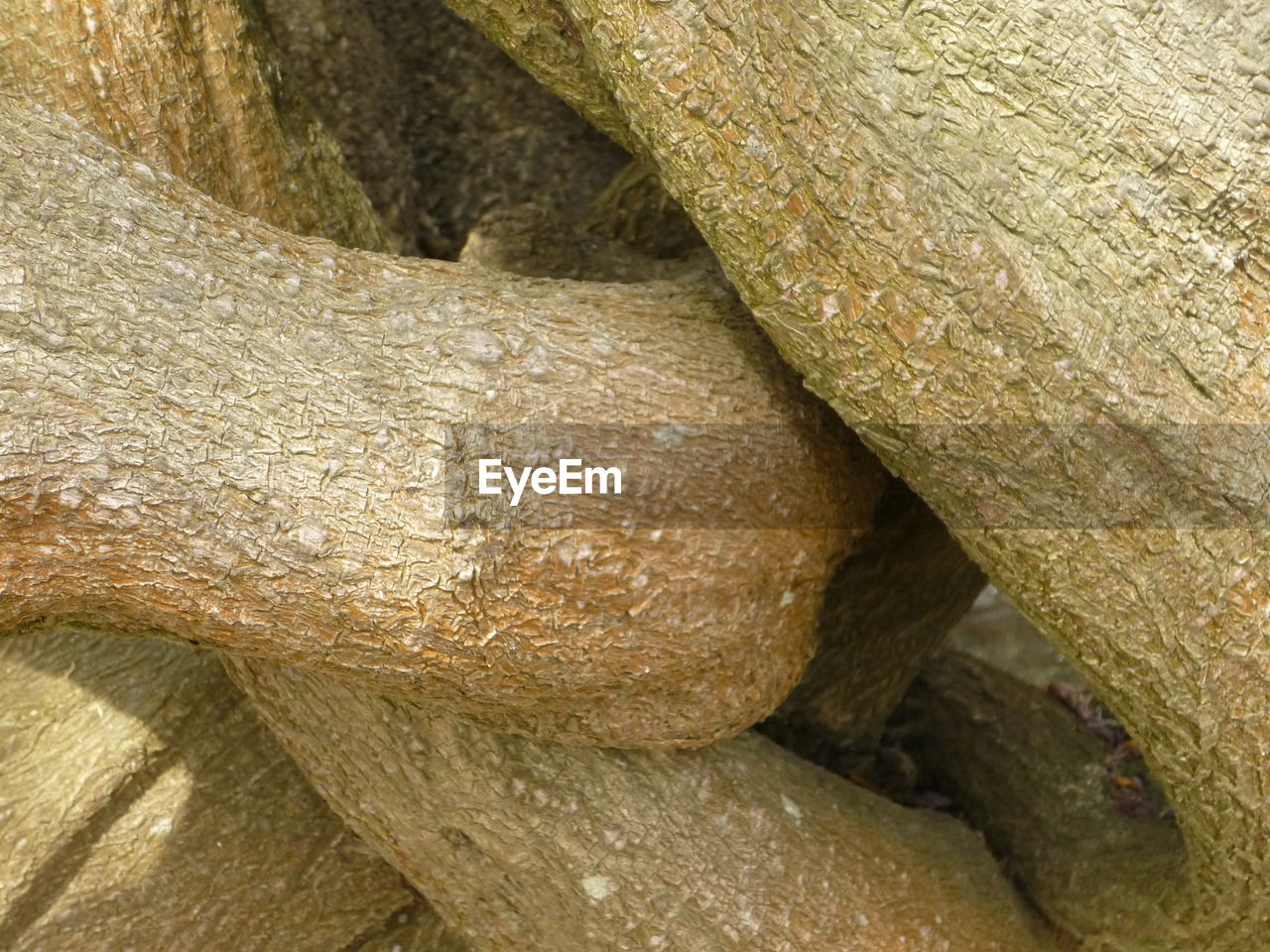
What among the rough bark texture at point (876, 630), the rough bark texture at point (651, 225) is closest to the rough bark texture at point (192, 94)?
the rough bark texture at point (651, 225)

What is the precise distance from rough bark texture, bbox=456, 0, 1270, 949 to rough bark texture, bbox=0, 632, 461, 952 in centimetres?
115

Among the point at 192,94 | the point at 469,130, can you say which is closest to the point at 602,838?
the point at 192,94

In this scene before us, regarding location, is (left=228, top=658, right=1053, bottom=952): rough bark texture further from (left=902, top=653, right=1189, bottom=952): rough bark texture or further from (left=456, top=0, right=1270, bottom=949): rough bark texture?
(left=456, top=0, right=1270, bottom=949): rough bark texture

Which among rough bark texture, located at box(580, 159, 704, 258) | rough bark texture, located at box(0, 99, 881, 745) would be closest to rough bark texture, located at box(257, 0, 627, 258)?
rough bark texture, located at box(580, 159, 704, 258)

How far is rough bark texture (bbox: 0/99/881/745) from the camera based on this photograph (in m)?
1.31

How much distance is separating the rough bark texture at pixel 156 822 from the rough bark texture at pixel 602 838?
0.28 meters

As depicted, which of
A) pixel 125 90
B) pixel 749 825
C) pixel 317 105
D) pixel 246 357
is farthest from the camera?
pixel 317 105

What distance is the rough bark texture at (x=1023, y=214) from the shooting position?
139 cm

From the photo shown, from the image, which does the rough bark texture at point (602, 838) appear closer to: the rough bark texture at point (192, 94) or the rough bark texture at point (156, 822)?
the rough bark texture at point (156, 822)

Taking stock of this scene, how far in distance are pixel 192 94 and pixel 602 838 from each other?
1.03m

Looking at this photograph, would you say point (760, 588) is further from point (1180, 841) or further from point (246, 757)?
point (246, 757)

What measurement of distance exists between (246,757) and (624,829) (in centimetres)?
70

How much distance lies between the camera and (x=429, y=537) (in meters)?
1.37

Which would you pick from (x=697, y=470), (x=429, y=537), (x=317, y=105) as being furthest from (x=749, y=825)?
(x=317, y=105)
